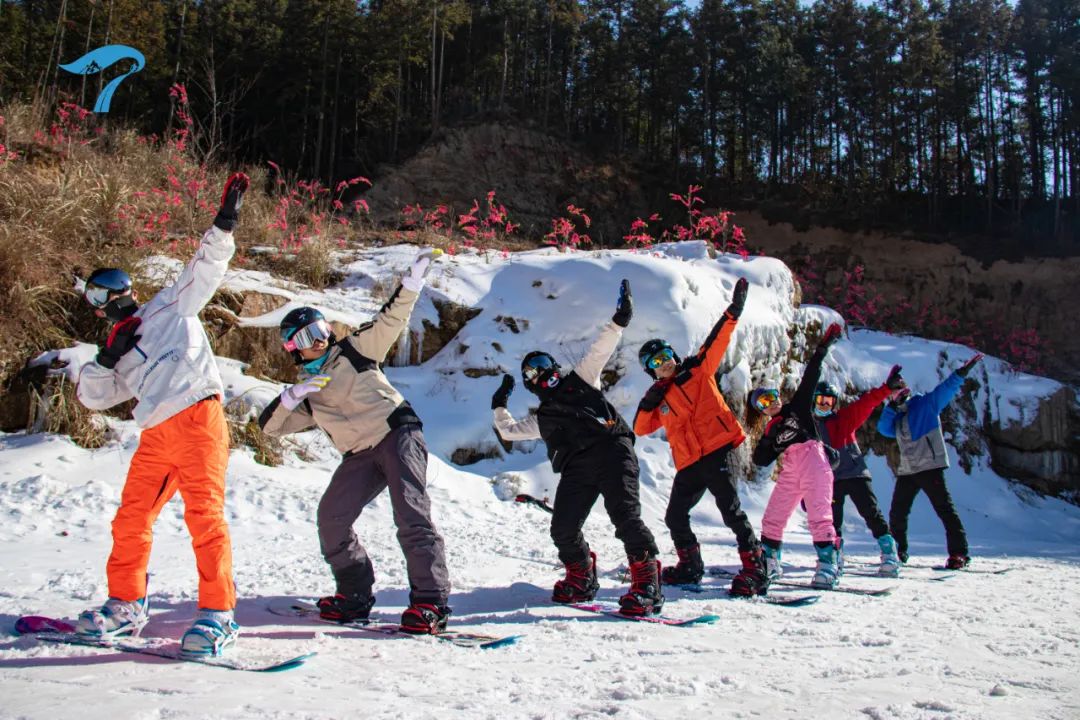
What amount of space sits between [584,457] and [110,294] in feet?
7.89

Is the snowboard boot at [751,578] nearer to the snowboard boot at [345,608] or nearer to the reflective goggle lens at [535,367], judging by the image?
the reflective goggle lens at [535,367]

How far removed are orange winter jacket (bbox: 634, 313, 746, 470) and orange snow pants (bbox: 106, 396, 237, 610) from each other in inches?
107

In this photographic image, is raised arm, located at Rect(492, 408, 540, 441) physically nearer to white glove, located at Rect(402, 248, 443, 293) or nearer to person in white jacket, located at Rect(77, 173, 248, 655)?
white glove, located at Rect(402, 248, 443, 293)

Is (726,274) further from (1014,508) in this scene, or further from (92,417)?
(92,417)

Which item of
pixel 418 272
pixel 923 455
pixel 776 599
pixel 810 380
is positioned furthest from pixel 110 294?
pixel 923 455

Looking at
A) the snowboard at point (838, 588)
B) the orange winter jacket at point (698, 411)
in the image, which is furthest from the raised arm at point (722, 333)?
the snowboard at point (838, 588)

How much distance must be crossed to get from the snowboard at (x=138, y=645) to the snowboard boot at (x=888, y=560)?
A: 15.1 ft

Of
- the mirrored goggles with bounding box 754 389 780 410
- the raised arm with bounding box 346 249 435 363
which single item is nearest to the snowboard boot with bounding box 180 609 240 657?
the raised arm with bounding box 346 249 435 363

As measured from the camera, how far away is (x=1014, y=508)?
414 inches

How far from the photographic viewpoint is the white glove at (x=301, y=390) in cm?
339

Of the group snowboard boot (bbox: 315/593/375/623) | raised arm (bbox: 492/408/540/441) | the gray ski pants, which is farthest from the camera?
raised arm (bbox: 492/408/540/441)

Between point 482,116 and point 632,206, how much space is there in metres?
6.35

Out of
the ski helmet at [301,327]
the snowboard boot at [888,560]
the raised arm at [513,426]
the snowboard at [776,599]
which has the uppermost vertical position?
the ski helmet at [301,327]

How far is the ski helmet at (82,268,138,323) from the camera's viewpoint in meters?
3.16
